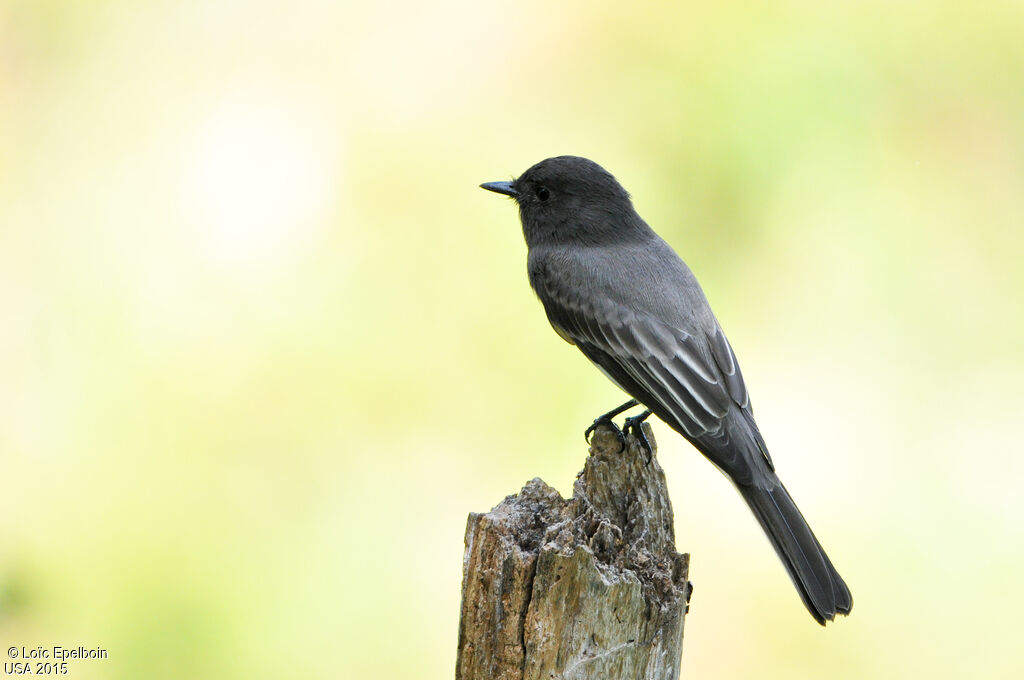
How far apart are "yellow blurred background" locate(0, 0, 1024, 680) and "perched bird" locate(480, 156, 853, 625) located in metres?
1.91

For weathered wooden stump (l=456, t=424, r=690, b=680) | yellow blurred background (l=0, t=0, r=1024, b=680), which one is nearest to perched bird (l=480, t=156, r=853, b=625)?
weathered wooden stump (l=456, t=424, r=690, b=680)

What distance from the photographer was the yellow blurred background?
670 cm

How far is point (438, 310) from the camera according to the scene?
26.9 ft

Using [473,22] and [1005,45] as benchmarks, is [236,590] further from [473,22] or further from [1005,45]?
[1005,45]

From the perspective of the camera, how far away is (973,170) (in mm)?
9195

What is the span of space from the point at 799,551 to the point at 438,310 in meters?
4.24

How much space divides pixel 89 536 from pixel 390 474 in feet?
5.65

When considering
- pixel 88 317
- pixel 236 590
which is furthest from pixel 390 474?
pixel 88 317

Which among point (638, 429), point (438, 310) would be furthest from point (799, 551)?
point (438, 310)

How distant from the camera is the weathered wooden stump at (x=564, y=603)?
3428 millimetres

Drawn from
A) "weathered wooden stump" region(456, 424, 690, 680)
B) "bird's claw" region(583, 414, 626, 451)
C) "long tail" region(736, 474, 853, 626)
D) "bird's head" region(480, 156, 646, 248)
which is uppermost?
"bird's head" region(480, 156, 646, 248)

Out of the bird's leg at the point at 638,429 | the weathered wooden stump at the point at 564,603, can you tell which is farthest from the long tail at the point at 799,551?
the weathered wooden stump at the point at 564,603

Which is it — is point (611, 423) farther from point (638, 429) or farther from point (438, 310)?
point (438, 310)

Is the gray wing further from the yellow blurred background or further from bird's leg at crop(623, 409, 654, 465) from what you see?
the yellow blurred background
